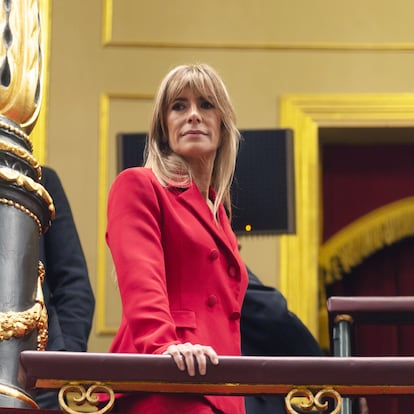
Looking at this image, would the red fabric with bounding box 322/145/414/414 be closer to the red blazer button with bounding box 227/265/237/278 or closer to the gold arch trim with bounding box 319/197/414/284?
the gold arch trim with bounding box 319/197/414/284

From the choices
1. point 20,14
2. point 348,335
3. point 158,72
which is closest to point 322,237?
point 158,72

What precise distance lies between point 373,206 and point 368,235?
209 mm

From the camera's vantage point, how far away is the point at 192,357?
2705 millimetres

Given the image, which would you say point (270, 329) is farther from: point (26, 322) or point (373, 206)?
point (373, 206)

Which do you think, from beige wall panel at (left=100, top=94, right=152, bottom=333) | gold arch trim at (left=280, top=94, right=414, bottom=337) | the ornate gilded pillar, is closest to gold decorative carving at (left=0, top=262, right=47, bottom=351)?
the ornate gilded pillar

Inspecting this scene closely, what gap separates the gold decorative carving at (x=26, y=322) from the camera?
2.84m

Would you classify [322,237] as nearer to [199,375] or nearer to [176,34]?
[176,34]

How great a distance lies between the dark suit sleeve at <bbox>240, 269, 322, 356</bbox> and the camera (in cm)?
438

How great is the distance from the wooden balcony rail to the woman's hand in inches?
0.6

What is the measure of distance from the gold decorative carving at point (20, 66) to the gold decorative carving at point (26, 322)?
0.37 m

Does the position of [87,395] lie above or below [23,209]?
below

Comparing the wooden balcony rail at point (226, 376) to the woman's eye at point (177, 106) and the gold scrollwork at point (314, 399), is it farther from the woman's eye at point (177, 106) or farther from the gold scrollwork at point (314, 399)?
the woman's eye at point (177, 106)

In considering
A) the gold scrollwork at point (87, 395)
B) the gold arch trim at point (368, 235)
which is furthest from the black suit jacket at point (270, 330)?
A: the gold arch trim at point (368, 235)

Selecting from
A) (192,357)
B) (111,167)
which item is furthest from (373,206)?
(192,357)
